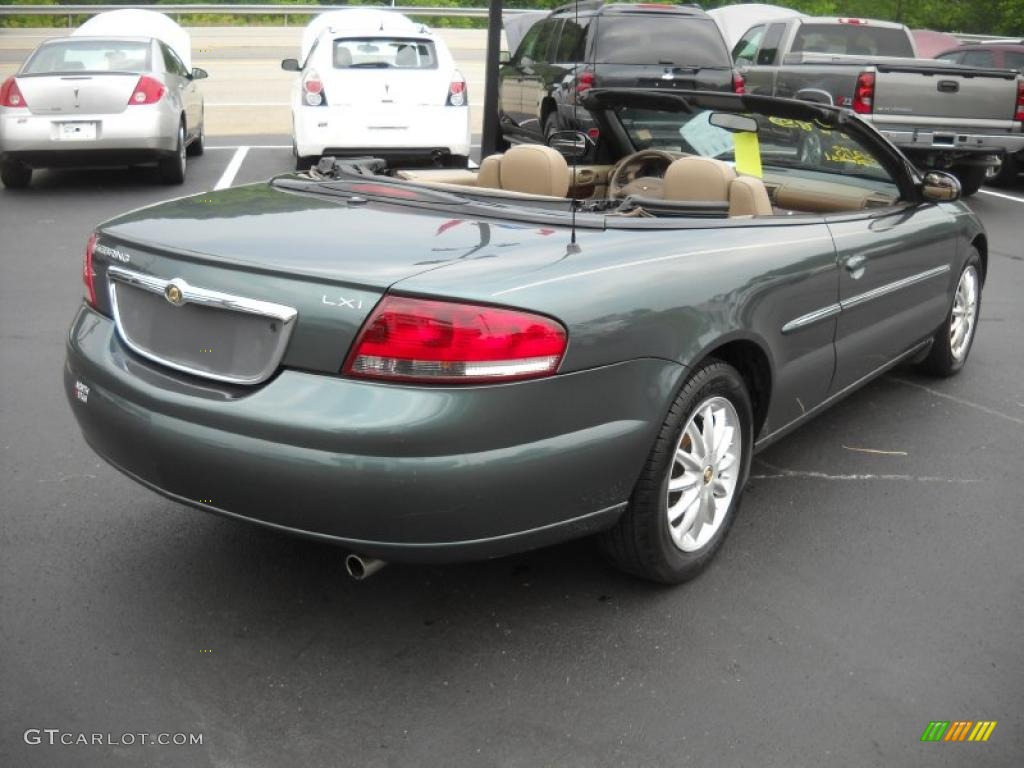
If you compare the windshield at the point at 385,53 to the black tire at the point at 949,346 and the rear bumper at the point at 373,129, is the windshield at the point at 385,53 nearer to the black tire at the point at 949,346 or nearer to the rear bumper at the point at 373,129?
the rear bumper at the point at 373,129

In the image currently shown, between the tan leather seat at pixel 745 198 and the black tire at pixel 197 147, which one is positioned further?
the black tire at pixel 197 147

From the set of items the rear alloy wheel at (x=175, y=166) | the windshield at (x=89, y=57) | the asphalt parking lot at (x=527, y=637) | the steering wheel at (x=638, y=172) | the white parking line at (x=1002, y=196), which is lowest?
the white parking line at (x=1002, y=196)

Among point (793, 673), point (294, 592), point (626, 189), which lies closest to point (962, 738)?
point (793, 673)

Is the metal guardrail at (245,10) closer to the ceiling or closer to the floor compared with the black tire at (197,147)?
closer to the ceiling

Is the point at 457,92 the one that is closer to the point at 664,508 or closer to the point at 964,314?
the point at 964,314

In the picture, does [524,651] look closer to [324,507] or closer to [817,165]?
[324,507]

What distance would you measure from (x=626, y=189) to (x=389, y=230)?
179cm

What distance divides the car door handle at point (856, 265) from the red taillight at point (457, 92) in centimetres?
748

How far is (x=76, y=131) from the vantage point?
10469 mm

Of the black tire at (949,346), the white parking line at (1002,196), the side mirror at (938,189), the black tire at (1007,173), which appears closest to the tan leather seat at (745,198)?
the side mirror at (938,189)

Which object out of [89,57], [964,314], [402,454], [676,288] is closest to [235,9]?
[89,57]

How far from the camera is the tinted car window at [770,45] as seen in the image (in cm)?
1385

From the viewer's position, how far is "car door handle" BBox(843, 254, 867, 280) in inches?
160

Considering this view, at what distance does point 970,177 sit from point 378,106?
6409 mm
